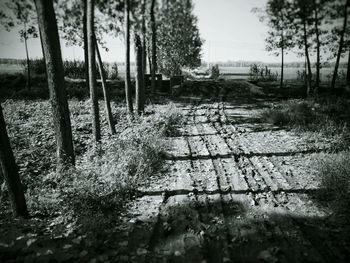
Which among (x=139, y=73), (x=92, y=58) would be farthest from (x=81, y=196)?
(x=139, y=73)

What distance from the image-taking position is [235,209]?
5438 mm

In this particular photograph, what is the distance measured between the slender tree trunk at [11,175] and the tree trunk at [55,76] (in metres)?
1.40

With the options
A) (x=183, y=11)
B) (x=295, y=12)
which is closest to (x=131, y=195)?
(x=295, y=12)

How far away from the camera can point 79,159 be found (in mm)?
9609

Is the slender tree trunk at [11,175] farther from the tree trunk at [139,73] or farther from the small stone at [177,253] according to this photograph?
the tree trunk at [139,73]

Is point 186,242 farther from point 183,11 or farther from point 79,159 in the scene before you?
point 183,11

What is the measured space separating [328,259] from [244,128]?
339 inches

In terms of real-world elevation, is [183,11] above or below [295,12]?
above

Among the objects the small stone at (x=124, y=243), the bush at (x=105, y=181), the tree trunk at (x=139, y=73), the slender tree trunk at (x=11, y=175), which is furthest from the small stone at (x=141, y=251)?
the tree trunk at (x=139, y=73)

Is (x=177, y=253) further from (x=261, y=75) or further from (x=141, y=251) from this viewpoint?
(x=261, y=75)

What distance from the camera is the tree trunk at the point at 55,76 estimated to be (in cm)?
605

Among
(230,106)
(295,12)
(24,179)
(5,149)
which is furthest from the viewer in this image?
(295,12)

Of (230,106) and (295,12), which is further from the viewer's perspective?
(295,12)

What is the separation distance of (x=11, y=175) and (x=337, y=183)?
712 cm
